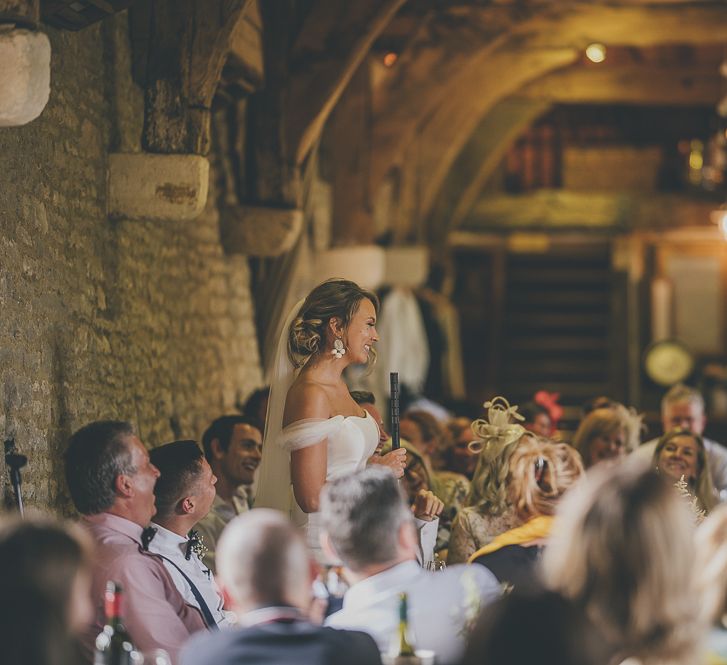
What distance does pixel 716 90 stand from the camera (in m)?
13.4

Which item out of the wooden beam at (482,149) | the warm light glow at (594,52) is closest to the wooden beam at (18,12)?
the warm light glow at (594,52)

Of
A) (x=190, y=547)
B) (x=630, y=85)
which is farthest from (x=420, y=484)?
(x=630, y=85)

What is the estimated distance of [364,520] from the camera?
3008 millimetres

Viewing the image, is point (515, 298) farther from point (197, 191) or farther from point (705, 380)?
point (197, 191)

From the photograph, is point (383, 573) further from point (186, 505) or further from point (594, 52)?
point (594, 52)

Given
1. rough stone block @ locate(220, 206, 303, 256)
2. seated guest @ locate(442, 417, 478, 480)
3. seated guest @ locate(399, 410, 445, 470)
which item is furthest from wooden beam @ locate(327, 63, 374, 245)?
seated guest @ locate(399, 410, 445, 470)

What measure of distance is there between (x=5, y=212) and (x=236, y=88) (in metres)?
2.56

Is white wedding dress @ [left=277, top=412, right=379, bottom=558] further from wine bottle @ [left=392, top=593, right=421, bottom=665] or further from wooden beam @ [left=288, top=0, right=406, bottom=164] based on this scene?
wooden beam @ [left=288, top=0, right=406, bottom=164]

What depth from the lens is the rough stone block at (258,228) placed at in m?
7.21

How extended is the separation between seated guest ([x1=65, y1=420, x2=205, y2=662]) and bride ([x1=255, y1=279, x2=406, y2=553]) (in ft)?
2.11

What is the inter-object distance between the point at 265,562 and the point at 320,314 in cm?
204

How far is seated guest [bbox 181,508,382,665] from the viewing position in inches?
103

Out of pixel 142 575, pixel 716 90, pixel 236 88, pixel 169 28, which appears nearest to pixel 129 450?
pixel 142 575

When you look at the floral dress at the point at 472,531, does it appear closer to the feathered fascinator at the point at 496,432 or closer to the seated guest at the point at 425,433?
the feathered fascinator at the point at 496,432
